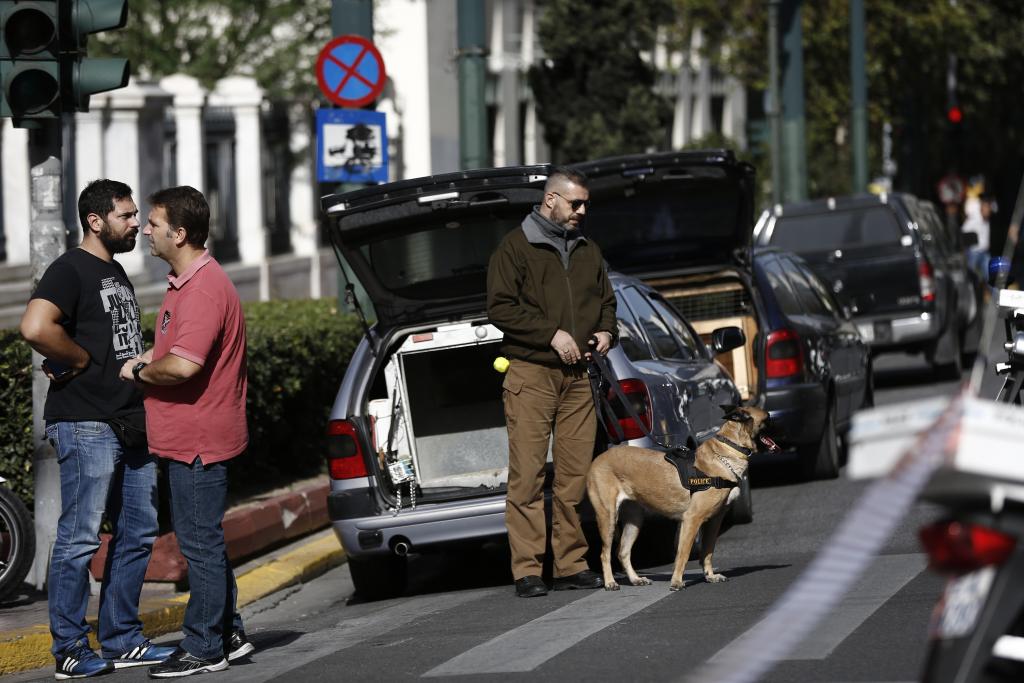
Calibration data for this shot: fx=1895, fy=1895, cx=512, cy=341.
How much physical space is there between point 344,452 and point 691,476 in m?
1.86

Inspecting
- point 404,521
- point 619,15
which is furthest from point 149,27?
point 404,521

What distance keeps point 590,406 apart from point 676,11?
96.7 feet

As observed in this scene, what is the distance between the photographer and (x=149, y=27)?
2764 centimetres

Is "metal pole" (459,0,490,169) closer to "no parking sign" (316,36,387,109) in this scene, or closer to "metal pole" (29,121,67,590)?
"no parking sign" (316,36,387,109)

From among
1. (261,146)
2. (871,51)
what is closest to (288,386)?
(261,146)

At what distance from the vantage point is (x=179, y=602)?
31.2ft

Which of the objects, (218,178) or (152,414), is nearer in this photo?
(152,414)

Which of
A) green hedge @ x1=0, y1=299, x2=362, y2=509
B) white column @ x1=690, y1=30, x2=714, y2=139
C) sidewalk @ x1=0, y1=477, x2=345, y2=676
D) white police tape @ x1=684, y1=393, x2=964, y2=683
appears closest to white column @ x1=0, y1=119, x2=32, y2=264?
green hedge @ x1=0, y1=299, x2=362, y2=509

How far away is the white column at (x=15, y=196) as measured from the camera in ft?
67.6

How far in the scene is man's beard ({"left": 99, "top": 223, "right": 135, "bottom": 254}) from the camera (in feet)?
25.8

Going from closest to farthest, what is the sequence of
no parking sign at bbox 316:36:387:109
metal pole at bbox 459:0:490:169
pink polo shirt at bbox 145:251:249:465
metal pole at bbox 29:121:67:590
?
pink polo shirt at bbox 145:251:249:465 < metal pole at bbox 29:121:67:590 < no parking sign at bbox 316:36:387:109 < metal pole at bbox 459:0:490:169

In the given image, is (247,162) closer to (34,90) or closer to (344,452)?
(34,90)

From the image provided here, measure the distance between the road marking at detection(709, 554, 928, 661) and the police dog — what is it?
75cm

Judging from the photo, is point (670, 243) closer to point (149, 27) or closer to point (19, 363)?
point (19, 363)
